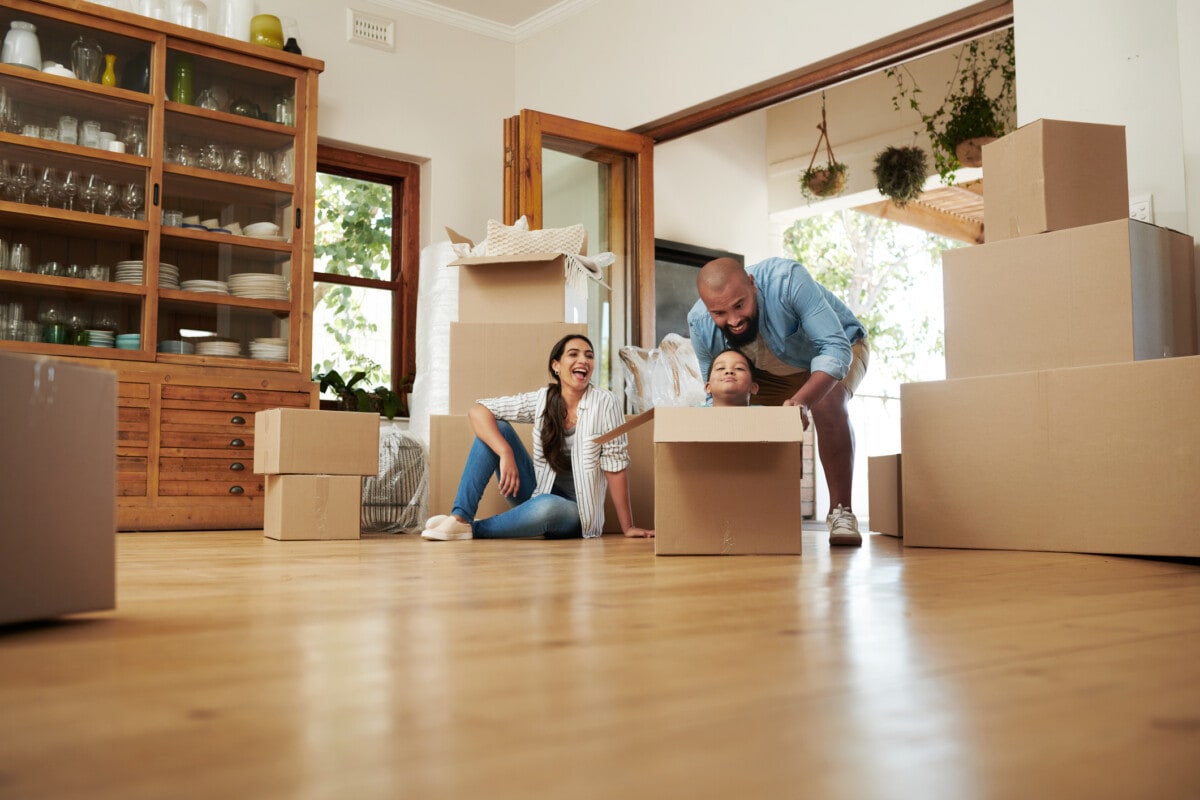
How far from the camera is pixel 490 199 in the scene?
5207 millimetres

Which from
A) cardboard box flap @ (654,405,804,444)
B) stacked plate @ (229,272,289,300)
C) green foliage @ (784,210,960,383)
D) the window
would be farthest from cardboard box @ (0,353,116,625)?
green foliage @ (784,210,960,383)

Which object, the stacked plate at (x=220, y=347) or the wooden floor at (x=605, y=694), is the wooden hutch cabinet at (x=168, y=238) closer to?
the stacked plate at (x=220, y=347)

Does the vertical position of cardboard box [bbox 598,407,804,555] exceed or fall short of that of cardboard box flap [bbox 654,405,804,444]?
it falls short

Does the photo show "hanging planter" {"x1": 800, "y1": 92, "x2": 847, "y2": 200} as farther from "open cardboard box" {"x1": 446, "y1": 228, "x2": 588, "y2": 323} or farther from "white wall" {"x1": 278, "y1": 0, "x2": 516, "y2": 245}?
"open cardboard box" {"x1": 446, "y1": 228, "x2": 588, "y2": 323}

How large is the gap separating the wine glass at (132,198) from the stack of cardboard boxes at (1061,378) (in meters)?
2.96

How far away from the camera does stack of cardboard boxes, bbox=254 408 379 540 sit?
2.96 m

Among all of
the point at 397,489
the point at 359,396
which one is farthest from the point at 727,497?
the point at 359,396

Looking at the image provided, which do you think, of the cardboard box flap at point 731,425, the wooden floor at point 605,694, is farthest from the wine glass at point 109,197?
the wooden floor at point 605,694

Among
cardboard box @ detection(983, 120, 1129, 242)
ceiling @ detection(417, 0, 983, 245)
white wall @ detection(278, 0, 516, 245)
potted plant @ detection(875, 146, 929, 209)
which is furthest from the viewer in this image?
A: potted plant @ detection(875, 146, 929, 209)

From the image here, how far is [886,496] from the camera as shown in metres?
3.12

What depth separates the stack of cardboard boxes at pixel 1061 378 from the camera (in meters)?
2.18

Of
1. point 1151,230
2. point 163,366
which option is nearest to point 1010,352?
point 1151,230

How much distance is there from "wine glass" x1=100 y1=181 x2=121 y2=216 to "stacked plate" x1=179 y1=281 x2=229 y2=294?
0.37 metres

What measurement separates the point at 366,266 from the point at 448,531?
7.54ft
